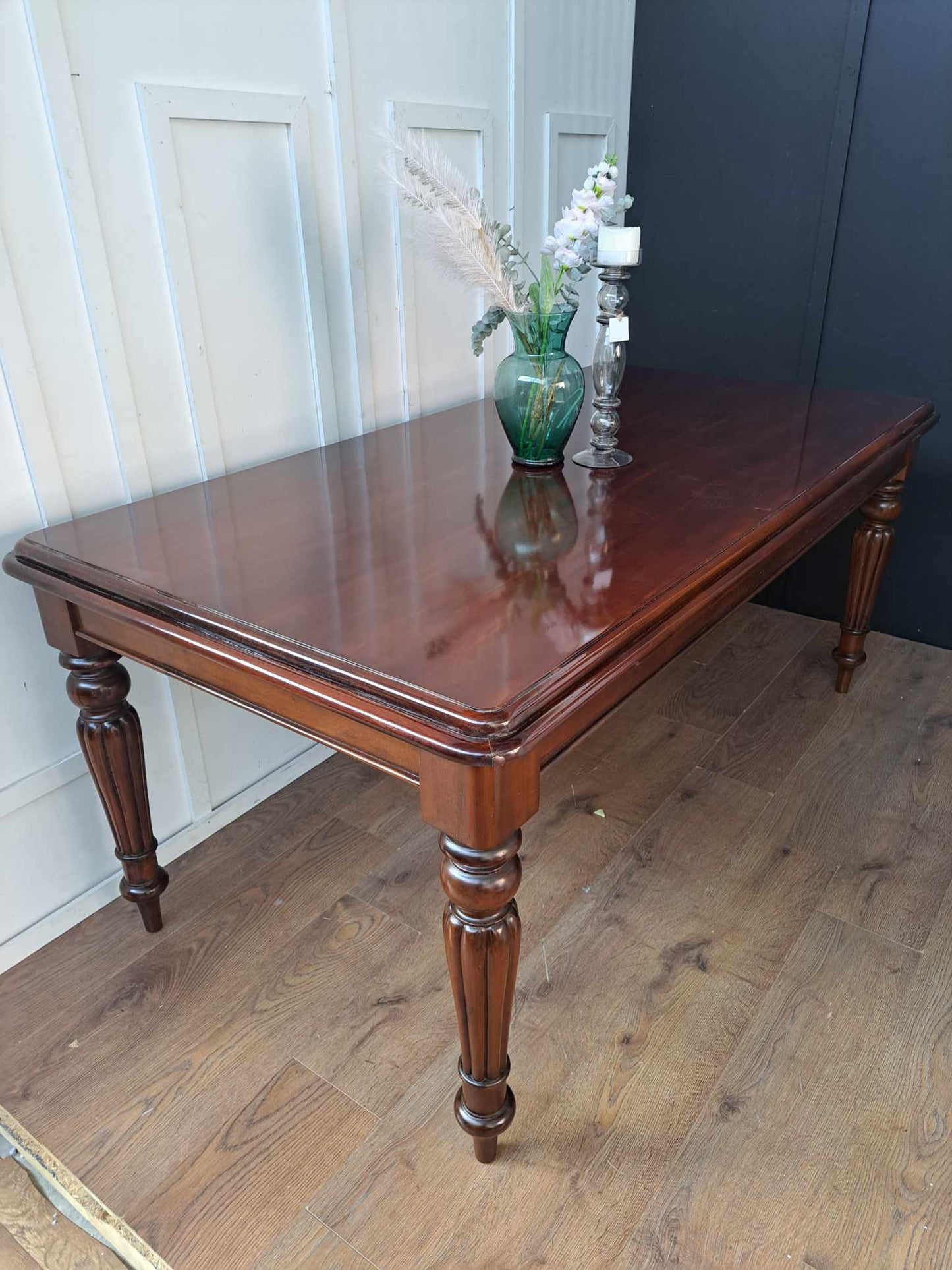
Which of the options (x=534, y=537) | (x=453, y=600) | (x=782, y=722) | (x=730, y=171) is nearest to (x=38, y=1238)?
(x=453, y=600)

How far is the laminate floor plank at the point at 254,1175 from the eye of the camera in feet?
3.57

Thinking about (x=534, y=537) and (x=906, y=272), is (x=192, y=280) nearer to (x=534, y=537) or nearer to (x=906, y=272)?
(x=534, y=537)

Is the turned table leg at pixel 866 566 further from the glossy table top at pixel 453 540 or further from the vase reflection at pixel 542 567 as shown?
the vase reflection at pixel 542 567

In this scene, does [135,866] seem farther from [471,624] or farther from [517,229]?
[517,229]

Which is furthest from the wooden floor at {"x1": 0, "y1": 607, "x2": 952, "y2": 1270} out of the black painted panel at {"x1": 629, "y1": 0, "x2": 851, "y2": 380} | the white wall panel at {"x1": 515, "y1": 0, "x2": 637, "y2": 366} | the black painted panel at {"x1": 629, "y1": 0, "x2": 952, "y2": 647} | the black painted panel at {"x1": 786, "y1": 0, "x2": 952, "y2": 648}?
the white wall panel at {"x1": 515, "y1": 0, "x2": 637, "y2": 366}

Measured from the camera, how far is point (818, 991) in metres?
1.40

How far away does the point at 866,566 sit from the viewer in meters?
1.99

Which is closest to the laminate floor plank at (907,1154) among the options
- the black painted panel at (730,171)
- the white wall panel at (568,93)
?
the black painted panel at (730,171)

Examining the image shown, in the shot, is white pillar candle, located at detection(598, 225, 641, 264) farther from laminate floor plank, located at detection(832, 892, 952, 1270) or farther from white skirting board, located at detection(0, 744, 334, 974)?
laminate floor plank, located at detection(832, 892, 952, 1270)

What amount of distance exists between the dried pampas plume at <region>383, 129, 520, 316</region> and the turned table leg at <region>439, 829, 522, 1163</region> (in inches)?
33.7

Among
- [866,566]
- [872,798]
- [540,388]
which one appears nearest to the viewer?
[540,388]

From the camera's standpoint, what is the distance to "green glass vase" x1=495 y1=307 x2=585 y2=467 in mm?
1399

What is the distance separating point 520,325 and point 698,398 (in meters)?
0.66

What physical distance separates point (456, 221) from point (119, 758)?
0.92 meters
